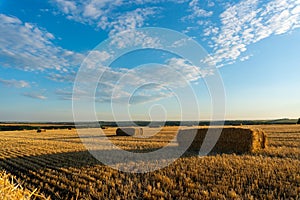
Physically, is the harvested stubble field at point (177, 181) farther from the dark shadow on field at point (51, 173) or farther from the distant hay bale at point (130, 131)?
the distant hay bale at point (130, 131)

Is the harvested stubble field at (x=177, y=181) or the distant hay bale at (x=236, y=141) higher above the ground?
the distant hay bale at (x=236, y=141)

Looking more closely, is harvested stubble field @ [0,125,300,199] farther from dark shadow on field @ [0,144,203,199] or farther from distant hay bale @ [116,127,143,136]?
distant hay bale @ [116,127,143,136]

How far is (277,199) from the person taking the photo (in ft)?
18.2

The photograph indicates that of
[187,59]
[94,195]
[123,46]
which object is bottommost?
[94,195]

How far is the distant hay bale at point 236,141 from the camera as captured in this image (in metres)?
13.0

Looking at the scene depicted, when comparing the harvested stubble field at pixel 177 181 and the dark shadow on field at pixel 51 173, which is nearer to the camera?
the harvested stubble field at pixel 177 181

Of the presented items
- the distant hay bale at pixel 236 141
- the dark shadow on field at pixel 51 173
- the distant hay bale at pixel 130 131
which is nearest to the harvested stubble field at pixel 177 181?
the dark shadow on field at pixel 51 173

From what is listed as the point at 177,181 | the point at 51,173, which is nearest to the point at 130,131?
the point at 51,173

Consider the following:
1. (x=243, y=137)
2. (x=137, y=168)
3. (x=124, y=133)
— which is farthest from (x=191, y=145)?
(x=124, y=133)

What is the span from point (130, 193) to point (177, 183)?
1445 mm

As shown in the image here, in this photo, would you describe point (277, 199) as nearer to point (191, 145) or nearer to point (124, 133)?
point (191, 145)

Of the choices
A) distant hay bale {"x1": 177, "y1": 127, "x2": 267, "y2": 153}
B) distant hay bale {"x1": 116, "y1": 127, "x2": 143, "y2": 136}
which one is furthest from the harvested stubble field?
distant hay bale {"x1": 116, "y1": 127, "x2": 143, "y2": 136}

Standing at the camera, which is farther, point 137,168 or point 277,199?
point 137,168

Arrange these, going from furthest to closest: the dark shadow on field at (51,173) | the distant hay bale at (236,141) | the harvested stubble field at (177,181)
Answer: the distant hay bale at (236,141), the dark shadow on field at (51,173), the harvested stubble field at (177,181)
